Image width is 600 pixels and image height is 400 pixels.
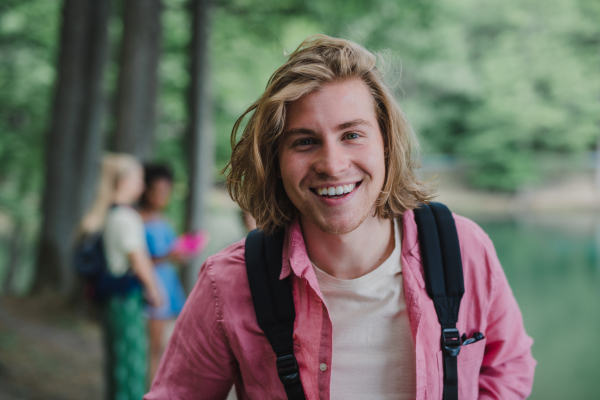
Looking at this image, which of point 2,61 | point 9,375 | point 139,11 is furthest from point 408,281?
point 2,61

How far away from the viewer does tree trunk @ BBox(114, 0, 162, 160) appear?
19.2ft

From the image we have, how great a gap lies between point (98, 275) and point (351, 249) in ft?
6.96

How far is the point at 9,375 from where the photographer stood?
14.8 ft

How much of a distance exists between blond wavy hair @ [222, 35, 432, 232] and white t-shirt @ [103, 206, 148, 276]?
1577 millimetres

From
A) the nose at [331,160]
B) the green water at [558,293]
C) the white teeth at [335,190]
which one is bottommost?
the green water at [558,293]

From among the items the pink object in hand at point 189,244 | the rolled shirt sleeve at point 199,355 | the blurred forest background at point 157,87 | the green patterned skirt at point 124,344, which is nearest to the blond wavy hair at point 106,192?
the green patterned skirt at point 124,344

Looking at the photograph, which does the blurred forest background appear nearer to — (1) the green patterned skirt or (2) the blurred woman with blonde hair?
(2) the blurred woman with blonde hair

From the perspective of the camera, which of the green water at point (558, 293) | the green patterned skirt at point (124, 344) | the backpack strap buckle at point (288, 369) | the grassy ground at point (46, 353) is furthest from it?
the green water at point (558, 293)

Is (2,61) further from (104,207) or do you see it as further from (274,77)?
(274,77)

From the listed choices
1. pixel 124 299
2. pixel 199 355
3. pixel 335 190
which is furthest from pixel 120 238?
pixel 335 190

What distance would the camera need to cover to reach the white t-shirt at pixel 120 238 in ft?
10.0

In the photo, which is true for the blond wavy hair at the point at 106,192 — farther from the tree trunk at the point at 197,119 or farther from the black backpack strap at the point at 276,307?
the tree trunk at the point at 197,119

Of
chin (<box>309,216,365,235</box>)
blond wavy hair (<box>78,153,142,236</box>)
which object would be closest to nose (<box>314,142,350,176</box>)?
chin (<box>309,216,365,235</box>)

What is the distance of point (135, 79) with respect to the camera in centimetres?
590
